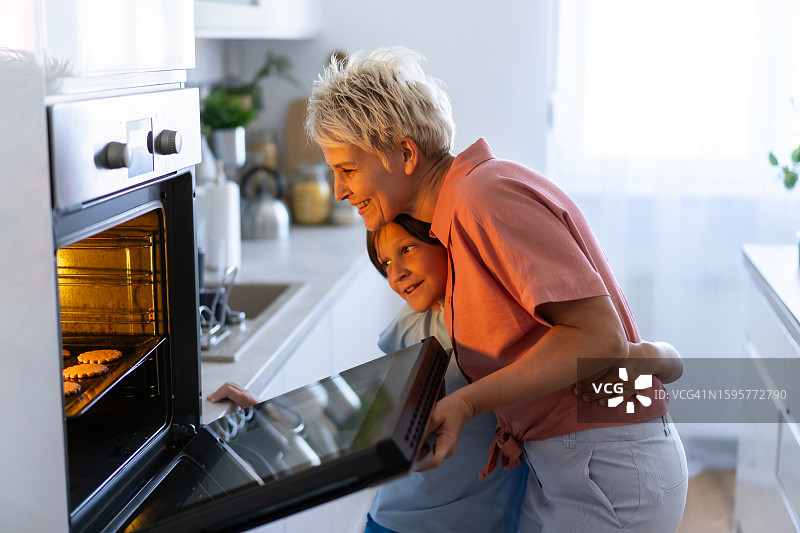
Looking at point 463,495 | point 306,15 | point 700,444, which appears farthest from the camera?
point 700,444

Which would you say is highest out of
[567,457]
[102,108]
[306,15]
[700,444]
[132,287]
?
[306,15]

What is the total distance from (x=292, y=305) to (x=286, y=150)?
1465 mm

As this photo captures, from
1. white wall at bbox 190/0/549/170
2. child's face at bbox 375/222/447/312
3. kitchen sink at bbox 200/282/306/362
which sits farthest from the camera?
white wall at bbox 190/0/549/170

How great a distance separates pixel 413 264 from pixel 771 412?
110 centimetres

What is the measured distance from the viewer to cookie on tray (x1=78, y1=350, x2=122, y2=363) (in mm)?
1047

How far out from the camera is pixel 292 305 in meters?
2.00

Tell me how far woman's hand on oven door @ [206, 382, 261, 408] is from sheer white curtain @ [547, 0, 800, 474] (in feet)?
6.98

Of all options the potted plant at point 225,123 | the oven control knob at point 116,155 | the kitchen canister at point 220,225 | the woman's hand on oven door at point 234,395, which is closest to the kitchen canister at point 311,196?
the potted plant at point 225,123

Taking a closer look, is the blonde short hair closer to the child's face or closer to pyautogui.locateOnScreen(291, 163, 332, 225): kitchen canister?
the child's face

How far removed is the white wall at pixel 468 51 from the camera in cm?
315

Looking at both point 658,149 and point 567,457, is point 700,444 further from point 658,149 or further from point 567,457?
point 567,457

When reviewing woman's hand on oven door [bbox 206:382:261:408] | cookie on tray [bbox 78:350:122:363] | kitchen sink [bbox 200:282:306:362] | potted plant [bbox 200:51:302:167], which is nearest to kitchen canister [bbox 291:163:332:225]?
potted plant [bbox 200:51:302:167]

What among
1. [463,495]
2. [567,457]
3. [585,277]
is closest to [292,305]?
[463,495]
